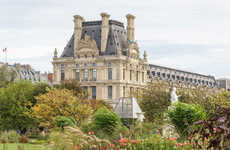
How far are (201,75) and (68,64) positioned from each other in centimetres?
5351

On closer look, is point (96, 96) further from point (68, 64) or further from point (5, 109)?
point (5, 109)

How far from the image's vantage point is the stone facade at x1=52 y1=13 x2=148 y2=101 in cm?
9469

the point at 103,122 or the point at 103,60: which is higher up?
the point at 103,60

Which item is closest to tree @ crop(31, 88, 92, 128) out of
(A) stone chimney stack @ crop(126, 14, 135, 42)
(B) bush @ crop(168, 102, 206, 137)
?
(B) bush @ crop(168, 102, 206, 137)

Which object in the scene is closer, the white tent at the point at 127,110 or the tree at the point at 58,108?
the white tent at the point at 127,110

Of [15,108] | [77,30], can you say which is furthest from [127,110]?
[77,30]

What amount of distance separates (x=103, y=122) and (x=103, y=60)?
70.4m

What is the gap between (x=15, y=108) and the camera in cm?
5625

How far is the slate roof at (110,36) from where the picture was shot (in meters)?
97.1

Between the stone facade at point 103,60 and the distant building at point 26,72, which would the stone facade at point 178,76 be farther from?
the distant building at point 26,72

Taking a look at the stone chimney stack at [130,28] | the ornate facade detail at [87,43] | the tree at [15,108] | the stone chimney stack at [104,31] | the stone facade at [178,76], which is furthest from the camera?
the stone facade at [178,76]

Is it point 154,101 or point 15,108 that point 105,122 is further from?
point 154,101

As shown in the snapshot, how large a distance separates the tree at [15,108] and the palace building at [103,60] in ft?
118

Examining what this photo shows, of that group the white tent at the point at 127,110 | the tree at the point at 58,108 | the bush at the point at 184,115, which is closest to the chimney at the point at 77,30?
the tree at the point at 58,108
